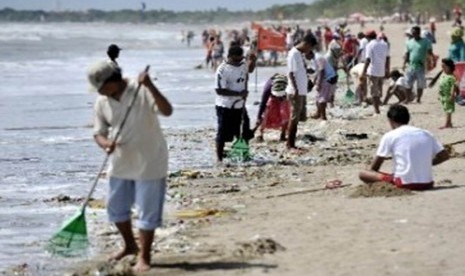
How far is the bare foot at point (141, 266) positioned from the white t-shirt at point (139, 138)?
66 cm

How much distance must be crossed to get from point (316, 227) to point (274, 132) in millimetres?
9250

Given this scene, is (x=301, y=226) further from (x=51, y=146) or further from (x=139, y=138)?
(x=51, y=146)

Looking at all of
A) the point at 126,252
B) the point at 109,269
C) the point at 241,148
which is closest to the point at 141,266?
the point at 109,269

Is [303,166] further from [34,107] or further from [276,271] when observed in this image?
[34,107]

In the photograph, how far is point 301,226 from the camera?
956cm

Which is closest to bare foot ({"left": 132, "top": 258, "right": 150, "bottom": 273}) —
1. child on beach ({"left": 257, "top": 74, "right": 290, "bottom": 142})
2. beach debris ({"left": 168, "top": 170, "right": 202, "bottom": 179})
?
beach debris ({"left": 168, "top": 170, "right": 202, "bottom": 179})

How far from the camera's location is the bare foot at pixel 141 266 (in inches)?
318

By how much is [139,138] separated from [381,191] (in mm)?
3475

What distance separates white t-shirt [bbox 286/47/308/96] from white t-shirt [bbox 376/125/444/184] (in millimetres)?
4496

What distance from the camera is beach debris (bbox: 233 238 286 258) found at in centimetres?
841

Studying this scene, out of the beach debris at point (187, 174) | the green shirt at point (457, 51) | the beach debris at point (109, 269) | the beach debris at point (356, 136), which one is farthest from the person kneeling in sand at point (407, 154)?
the green shirt at point (457, 51)

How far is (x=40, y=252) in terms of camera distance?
30.8 feet

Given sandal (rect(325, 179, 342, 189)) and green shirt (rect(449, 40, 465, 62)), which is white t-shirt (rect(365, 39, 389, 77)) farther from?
sandal (rect(325, 179, 342, 189))

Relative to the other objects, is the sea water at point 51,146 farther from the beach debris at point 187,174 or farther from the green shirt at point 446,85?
the green shirt at point 446,85
